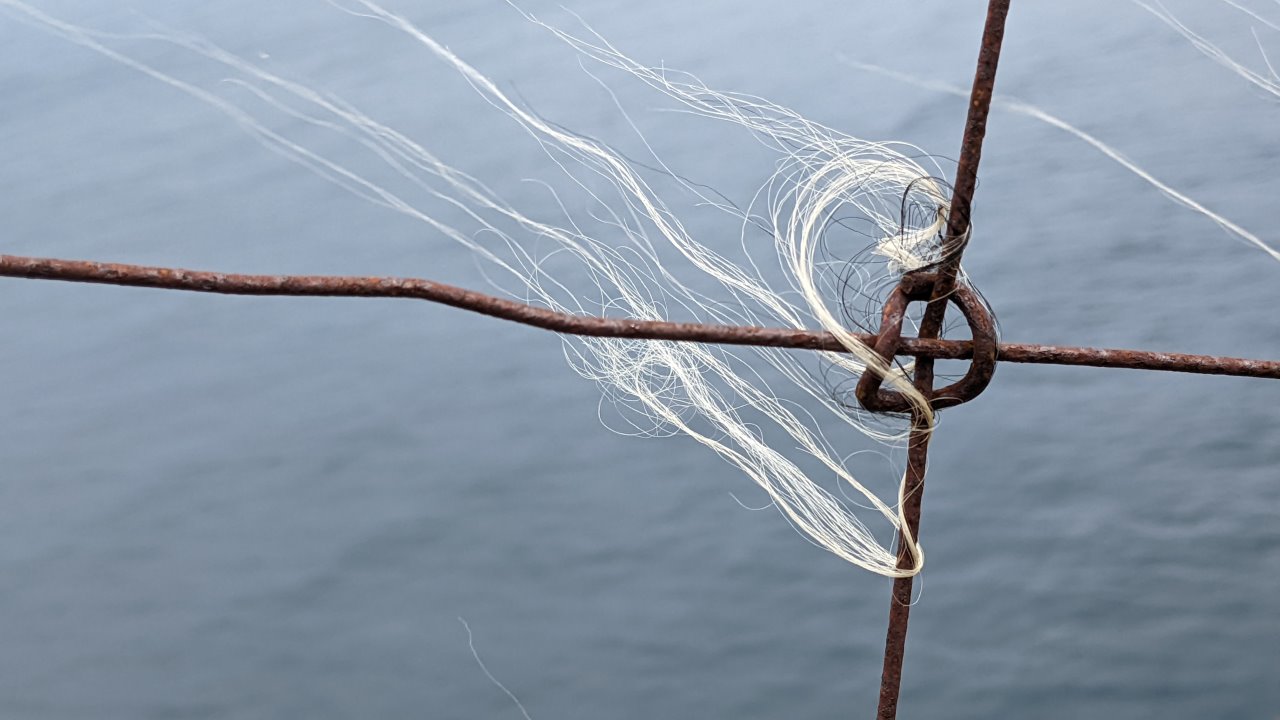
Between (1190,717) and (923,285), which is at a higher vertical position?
(923,285)

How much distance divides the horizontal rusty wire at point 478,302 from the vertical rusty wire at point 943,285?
45 mm

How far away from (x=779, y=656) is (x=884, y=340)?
6.26ft

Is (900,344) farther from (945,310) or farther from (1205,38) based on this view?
(1205,38)

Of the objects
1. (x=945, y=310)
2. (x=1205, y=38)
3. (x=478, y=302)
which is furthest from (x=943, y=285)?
(x=1205, y=38)

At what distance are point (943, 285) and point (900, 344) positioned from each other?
0.22 ft

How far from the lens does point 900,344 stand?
3.03ft

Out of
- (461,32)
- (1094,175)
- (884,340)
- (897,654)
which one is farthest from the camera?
(461,32)

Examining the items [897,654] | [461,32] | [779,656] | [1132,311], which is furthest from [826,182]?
[461,32]

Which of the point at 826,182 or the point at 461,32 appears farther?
the point at 461,32

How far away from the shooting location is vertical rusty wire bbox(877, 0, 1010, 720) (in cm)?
85

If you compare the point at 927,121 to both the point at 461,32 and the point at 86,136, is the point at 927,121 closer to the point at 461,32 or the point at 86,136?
the point at 461,32

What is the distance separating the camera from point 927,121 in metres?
3.87

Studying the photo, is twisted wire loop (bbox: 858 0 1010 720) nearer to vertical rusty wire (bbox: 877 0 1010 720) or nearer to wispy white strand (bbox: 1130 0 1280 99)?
vertical rusty wire (bbox: 877 0 1010 720)

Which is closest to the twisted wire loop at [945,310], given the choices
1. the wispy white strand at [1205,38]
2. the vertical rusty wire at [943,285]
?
the vertical rusty wire at [943,285]
